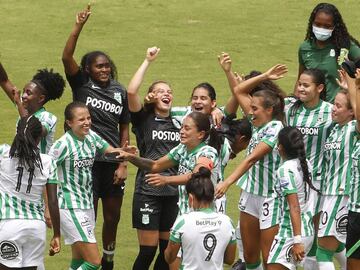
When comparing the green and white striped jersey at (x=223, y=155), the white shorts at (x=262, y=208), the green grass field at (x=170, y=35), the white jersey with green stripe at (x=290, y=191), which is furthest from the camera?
the green grass field at (x=170, y=35)

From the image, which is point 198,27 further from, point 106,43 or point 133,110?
point 133,110

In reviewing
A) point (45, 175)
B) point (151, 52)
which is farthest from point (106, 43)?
point (45, 175)

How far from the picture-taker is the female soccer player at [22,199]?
1192 centimetres

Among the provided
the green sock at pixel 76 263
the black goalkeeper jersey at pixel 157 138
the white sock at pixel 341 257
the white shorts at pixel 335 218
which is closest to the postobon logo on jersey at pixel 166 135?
the black goalkeeper jersey at pixel 157 138

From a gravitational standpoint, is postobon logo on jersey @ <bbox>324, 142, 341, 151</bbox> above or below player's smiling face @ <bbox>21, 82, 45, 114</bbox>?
below

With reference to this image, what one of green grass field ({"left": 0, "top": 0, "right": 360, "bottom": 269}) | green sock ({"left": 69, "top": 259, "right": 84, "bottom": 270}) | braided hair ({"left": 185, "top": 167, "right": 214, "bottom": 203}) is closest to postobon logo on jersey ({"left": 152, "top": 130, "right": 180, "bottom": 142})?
green sock ({"left": 69, "top": 259, "right": 84, "bottom": 270})

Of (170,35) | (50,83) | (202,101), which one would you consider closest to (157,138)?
(202,101)

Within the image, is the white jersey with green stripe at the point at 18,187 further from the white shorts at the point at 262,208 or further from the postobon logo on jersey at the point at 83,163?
the white shorts at the point at 262,208

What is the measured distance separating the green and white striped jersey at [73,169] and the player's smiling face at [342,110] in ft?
8.04

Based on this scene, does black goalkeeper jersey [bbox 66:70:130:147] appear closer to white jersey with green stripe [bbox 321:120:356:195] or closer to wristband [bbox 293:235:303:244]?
white jersey with green stripe [bbox 321:120:356:195]

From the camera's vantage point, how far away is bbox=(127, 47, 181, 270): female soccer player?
44.6 feet

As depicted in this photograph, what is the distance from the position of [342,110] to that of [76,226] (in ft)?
9.37

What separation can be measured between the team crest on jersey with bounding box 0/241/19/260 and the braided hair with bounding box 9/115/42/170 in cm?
73

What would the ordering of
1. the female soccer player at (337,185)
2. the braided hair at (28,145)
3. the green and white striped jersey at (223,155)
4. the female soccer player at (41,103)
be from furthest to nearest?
the female soccer player at (41,103)
the green and white striped jersey at (223,155)
the female soccer player at (337,185)
the braided hair at (28,145)
